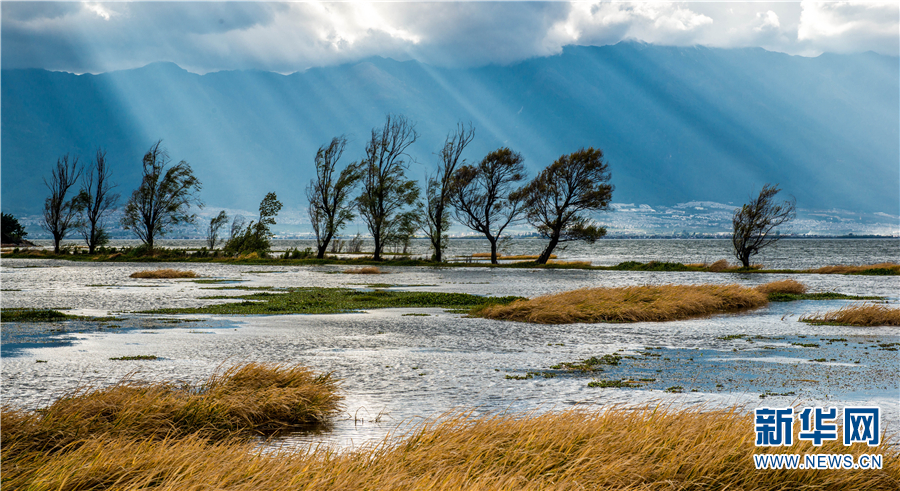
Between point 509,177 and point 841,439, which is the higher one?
point 509,177

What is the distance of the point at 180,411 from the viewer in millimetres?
8742

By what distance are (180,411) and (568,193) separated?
2430 inches

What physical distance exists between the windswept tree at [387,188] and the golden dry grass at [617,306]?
46916mm

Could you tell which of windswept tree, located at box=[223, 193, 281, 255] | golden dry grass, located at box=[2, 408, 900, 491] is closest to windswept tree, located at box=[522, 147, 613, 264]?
windswept tree, located at box=[223, 193, 281, 255]

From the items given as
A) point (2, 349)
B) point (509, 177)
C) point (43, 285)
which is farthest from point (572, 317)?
point (509, 177)

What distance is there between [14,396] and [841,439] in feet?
38.2

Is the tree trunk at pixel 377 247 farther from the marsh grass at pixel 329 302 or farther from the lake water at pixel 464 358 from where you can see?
the lake water at pixel 464 358

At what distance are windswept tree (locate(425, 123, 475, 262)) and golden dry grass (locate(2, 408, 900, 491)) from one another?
6499 centimetres

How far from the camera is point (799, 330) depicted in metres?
20.5

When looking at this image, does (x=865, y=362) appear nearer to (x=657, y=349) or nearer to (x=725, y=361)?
(x=725, y=361)

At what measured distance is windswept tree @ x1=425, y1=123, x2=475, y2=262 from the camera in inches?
2844

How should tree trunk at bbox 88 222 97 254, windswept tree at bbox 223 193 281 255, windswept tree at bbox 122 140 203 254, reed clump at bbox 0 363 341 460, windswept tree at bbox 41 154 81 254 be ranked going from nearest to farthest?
reed clump at bbox 0 363 341 460 → windswept tree at bbox 223 193 281 255 → windswept tree at bbox 122 140 203 254 → tree trunk at bbox 88 222 97 254 → windswept tree at bbox 41 154 81 254

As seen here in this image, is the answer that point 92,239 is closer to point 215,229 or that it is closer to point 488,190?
point 215,229

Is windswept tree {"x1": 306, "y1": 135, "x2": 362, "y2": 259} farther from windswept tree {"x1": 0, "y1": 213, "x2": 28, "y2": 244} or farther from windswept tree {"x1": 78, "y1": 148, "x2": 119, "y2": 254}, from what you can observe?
windswept tree {"x1": 0, "y1": 213, "x2": 28, "y2": 244}
